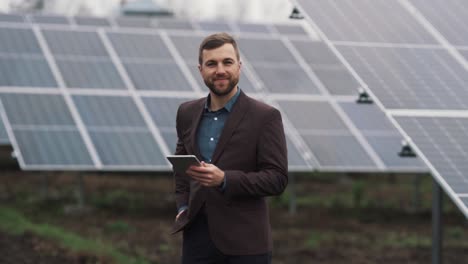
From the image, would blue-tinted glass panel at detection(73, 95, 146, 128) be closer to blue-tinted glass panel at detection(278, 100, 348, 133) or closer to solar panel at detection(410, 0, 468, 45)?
blue-tinted glass panel at detection(278, 100, 348, 133)

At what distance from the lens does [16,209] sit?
56.7ft

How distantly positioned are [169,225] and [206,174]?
34.4ft

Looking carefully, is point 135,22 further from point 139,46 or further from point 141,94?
point 141,94

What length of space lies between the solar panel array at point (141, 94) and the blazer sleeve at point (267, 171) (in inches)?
372

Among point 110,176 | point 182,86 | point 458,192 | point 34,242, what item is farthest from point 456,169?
point 110,176

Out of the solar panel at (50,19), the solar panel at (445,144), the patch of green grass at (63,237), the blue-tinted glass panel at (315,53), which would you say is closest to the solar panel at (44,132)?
the patch of green grass at (63,237)

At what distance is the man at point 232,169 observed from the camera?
212 inches

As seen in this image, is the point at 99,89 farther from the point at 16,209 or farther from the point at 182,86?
the point at 16,209

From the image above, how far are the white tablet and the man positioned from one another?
0.41 feet

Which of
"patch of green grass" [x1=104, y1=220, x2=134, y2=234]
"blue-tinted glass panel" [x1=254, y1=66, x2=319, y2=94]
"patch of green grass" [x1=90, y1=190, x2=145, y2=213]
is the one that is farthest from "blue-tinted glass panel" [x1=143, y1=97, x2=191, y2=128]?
"patch of green grass" [x1=90, y1=190, x2=145, y2=213]

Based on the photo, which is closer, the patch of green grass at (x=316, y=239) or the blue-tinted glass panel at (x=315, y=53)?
the patch of green grass at (x=316, y=239)

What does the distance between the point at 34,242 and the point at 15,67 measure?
4667mm

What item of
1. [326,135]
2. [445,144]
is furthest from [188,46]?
[445,144]

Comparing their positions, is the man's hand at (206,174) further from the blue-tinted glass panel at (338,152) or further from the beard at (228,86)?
the blue-tinted glass panel at (338,152)
